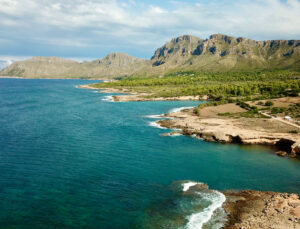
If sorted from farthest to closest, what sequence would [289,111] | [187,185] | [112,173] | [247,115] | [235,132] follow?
[289,111] < [247,115] < [235,132] < [112,173] < [187,185]

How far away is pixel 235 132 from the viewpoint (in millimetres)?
76188

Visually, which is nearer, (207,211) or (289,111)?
(207,211)

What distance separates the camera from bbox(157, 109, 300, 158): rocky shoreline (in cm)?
6825

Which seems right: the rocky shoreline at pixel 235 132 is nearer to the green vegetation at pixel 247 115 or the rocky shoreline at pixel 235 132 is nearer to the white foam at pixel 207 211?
the green vegetation at pixel 247 115

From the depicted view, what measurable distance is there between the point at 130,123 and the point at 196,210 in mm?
60552

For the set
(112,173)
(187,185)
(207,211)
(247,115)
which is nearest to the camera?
(207,211)

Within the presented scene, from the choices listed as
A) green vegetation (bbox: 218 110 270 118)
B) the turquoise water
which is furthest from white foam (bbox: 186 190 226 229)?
green vegetation (bbox: 218 110 270 118)

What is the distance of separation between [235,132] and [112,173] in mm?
42339

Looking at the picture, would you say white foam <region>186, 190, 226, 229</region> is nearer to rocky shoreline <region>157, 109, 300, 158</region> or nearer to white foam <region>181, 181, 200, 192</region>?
white foam <region>181, 181, 200, 192</region>

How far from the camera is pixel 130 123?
3750 inches

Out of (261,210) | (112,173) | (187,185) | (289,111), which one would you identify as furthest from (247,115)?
(261,210)

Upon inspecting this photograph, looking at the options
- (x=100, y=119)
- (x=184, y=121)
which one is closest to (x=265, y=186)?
(x=184, y=121)

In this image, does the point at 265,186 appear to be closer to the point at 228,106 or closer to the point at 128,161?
the point at 128,161

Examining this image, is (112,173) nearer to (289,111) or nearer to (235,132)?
(235,132)
